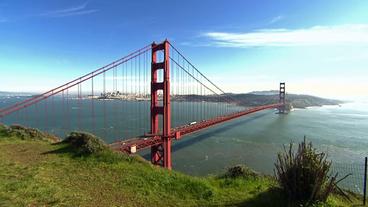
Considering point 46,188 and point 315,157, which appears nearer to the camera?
point 315,157

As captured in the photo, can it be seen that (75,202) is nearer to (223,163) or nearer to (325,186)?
(325,186)

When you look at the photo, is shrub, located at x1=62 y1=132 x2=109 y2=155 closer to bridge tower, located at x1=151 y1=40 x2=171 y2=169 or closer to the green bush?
the green bush

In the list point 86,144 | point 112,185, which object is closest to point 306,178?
point 112,185

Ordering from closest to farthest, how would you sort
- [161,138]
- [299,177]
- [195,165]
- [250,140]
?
[299,177], [161,138], [195,165], [250,140]

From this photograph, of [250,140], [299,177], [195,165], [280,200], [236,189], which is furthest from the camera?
[250,140]

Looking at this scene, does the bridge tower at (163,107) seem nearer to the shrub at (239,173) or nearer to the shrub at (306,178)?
the shrub at (239,173)

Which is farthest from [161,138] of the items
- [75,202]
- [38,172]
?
[75,202]
